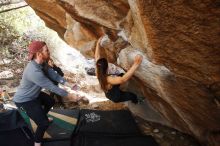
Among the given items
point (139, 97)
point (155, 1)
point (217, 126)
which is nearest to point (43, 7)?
point (139, 97)

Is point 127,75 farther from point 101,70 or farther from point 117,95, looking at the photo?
point 117,95

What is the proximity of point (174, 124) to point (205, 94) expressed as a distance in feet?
7.49

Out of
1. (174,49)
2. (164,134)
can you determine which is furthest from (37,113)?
(174,49)

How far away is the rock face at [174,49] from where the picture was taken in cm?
257

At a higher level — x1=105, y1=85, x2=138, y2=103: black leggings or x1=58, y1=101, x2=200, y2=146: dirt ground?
x1=105, y1=85, x2=138, y2=103: black leggings

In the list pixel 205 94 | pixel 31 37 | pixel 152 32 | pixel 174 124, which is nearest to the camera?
pixel 152 32

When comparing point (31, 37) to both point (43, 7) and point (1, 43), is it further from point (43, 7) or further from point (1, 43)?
point (43, 7)

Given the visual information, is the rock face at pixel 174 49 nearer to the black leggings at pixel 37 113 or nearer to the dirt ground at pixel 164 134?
the dirt ground at pixel 164 134

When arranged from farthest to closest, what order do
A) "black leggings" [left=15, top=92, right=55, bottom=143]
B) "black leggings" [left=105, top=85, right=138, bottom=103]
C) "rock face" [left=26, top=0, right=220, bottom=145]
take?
"black leggings" [left=105, top=85, right=138, bottom=103] → "black leggings" [left=15, top=92, right=55, bottom=143] → "rock face" [left=26, top=0, right=220, bottom=145]

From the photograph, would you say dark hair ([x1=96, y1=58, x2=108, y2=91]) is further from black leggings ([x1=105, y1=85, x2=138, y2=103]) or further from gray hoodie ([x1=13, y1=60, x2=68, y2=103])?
gray hoodie ([x1=13, y1=60, x2=68, y2=103])

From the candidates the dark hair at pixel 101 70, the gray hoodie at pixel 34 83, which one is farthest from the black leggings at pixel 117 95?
the gray hoodie at pixel 34 83

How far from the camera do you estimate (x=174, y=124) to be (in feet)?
19.8

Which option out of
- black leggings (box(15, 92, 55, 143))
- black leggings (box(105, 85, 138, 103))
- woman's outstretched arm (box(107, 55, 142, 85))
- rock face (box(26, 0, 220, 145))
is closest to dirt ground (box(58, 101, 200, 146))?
rock face (box(26, 0, 220, 145))

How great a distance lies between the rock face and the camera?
8.42 ft
